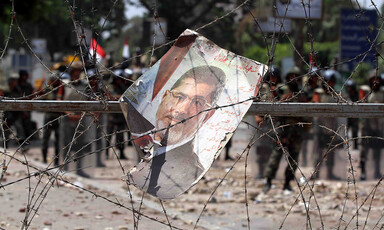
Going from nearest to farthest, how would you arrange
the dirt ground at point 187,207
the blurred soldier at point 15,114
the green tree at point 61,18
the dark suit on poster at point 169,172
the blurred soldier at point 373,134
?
the dark suit on poster at point 169,172 < the green tree at point 61,18 < the dirt ground at point 187,207 < the blurred soldier at point 373,134 < the blurred soldier at point 15,114

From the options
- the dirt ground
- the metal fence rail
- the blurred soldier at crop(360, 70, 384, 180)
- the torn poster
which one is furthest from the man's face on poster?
the blurred soldier at crop(360, 70, 384, 180)

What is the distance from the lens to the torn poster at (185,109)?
3311mm

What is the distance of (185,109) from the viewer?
11.2 ft

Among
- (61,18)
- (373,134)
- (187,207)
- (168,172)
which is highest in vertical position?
(61,18)

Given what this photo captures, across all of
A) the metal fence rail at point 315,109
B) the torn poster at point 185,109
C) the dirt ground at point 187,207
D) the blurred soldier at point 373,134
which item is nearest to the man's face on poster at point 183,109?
the torn poster at point 185,109

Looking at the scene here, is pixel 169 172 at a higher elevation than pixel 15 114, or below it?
below

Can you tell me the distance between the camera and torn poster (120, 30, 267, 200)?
3.31 meters

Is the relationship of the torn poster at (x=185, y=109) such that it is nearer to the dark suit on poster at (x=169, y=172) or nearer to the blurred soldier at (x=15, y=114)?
the dark suit on poster at (x=169, y=172)

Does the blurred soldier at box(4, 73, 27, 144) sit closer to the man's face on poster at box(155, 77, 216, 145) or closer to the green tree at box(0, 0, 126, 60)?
the green tree at box(0, 0, 126, 60)

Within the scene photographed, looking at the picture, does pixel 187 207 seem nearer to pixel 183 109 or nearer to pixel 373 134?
pixel 373 134

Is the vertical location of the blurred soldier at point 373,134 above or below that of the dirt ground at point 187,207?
above

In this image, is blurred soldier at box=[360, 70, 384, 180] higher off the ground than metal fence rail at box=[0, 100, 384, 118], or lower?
higher

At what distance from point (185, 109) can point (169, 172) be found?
1.02 feet

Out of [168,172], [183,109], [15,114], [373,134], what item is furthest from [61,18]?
[168,172]
